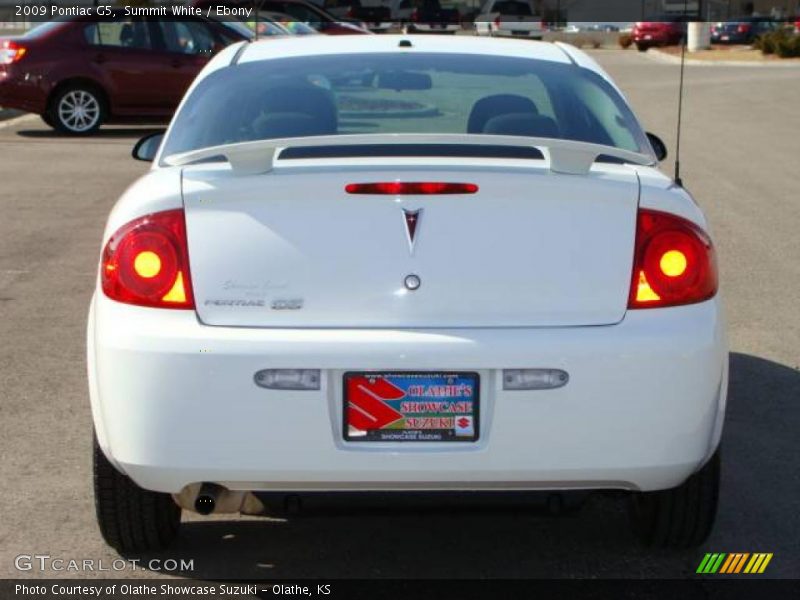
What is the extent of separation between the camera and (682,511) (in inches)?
179

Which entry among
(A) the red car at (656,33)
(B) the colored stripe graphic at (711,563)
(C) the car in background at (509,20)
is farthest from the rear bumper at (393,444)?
(A) the red car at (656,33)

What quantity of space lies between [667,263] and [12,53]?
1654cm

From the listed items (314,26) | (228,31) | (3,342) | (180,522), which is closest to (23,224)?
(3,342)

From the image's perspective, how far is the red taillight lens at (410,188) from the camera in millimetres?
3996

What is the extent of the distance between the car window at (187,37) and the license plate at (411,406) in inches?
650

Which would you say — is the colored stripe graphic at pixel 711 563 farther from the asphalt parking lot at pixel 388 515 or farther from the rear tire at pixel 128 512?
the rear tire at pixel 128 512

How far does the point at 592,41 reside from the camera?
2447 inches

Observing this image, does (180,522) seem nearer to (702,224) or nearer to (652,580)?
(652,580)

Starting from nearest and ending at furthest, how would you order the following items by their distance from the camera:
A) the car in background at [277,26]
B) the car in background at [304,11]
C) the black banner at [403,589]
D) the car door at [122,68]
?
the black banner at [403,589] < the car door at [122,68] < the car in background at [277,26] < the car in background at [304,11]

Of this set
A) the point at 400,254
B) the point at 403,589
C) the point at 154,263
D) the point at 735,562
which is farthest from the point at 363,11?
the point at 400,254

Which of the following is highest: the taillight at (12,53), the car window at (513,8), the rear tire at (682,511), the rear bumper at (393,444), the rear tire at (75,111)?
the rear bumper at (393,444)

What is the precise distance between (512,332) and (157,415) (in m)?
0.96

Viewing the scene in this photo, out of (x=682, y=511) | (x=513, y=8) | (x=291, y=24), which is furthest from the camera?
(x=513, y=8)

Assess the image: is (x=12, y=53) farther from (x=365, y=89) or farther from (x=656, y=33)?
(x=656, y=33)
